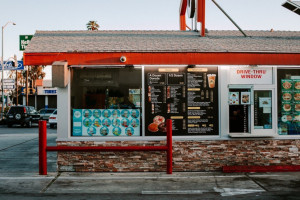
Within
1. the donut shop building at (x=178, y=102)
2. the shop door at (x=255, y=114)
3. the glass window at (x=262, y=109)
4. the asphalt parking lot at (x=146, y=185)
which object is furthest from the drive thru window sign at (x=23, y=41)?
the glass window at (x=262, y=109)

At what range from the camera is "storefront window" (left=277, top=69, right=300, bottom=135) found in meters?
9.48

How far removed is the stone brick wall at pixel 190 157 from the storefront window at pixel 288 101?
0.49 meters

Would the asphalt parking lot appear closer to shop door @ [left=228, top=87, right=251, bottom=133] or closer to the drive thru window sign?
shop door @ [left=228, top=87, right=251, bottom=133]

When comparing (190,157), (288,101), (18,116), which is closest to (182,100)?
(190,157)

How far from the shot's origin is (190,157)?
29.7 feet

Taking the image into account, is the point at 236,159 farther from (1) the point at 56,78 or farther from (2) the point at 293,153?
(1) the point at 56,78

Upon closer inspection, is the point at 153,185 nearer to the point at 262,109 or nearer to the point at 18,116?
the point at 262,109

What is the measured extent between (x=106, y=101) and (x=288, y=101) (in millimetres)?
4541

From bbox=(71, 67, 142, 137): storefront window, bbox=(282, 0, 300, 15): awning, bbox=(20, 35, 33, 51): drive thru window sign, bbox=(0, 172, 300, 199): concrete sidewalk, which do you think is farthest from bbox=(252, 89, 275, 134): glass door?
bbox=(20, 35, 33, 51): drive thru window sign

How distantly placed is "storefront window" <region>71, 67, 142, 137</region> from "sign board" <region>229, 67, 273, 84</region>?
91.7 inches

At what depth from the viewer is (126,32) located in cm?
1126

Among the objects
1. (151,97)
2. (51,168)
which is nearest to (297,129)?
(151,97)

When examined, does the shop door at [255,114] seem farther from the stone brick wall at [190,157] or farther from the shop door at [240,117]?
the stone brick wall at [190,157]

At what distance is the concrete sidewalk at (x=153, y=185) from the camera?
6812mm
